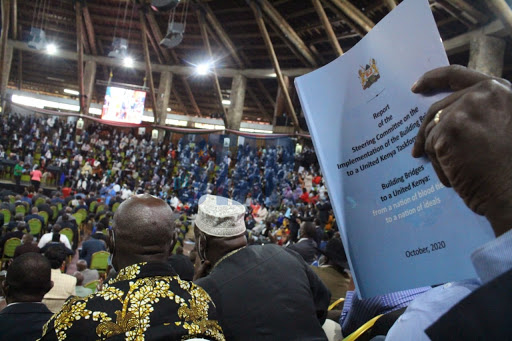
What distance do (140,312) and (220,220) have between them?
654 millimetres

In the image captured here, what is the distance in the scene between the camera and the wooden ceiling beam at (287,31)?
1212 centimetres

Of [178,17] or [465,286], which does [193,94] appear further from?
[465,286]

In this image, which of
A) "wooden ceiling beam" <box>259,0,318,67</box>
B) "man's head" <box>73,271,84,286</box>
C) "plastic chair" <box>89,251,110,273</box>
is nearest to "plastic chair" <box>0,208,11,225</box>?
"plastic chair" <box>89,251,110,273</box>

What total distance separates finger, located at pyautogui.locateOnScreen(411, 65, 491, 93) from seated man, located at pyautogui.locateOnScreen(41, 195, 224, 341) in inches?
34.9

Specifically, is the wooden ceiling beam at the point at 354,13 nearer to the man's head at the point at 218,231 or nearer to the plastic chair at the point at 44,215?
the plastic chair at the point at 44,215

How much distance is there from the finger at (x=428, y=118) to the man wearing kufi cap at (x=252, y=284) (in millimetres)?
975

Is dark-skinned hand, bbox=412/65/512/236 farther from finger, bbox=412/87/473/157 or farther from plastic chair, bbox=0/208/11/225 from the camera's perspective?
plastic chair, bbox=0/208/11/225

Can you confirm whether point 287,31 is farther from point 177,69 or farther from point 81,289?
point 81,289

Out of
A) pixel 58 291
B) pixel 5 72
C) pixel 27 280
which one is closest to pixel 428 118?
pixel 27 280

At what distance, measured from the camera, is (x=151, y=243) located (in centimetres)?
132

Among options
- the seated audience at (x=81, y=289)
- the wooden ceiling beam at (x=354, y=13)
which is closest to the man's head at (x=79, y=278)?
the seated audience at (x=81, y=289)

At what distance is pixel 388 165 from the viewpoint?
78 cm

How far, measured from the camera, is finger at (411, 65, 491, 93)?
1.93ft

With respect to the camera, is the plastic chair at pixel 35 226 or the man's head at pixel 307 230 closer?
the man's head at pixel 307 230
